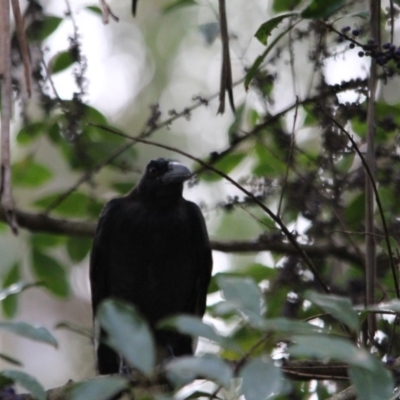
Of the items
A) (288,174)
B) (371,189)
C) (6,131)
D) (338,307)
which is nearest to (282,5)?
(288,174)

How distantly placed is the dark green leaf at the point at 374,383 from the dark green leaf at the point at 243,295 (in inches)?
8.3

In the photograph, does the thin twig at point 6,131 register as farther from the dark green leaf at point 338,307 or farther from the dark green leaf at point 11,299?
the dark green leaf at point 11,299

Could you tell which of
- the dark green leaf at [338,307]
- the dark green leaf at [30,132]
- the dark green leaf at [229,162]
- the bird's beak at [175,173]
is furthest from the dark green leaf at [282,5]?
the dark green leaf at [338,307]

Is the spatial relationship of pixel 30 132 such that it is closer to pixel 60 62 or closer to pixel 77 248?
pixel 60 62

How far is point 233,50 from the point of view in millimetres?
3939

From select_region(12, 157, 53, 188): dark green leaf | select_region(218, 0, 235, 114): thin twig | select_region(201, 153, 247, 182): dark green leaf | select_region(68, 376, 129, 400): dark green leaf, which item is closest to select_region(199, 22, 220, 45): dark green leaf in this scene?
select_region(218, 0, 235, 114): thin twig

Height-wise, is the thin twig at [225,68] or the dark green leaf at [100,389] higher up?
the thin twig at [225,68]

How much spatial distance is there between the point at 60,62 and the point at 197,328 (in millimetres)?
2693

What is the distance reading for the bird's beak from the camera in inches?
169

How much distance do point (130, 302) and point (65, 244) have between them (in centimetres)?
44

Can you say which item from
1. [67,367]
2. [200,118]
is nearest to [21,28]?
[67,367]

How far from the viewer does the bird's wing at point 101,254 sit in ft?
14.2

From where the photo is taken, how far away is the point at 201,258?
4.47 meters

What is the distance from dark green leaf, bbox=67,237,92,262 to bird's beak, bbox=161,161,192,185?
508 millimetres
